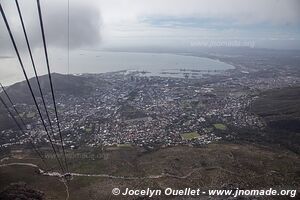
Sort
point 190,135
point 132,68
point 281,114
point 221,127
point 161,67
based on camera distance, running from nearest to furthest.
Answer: point 190,135, point 221,127, point 281,114, point 132,68, point 161,67

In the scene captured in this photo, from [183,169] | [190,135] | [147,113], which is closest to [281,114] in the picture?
[190,135]

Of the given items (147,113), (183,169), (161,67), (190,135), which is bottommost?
(183,169)

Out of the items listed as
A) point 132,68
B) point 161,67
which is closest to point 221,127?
point 132,68

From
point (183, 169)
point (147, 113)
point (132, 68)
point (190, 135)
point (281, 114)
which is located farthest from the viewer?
point (132, 68)

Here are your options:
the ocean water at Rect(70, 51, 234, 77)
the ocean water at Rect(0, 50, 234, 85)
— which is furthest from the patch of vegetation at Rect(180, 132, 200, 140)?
the ocean water at Rect(70, 51, 234, 77)

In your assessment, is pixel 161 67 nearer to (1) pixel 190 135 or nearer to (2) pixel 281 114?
(2) pixel 281 114

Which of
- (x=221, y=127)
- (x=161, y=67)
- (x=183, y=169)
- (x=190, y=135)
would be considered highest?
(x=161, y=67)

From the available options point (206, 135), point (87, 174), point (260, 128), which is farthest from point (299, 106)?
point (87, 174)

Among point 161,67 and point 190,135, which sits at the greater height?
point 161,67

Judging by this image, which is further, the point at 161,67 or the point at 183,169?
the point at 161,67

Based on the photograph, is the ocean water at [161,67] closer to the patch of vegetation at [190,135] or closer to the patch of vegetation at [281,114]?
the patch of vegetation at [281,114]

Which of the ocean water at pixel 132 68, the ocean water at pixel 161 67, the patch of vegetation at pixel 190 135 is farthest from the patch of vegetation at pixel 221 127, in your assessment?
the ocean water at pixel 161 67

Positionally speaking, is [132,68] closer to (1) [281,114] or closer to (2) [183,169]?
(1) [281,114]
